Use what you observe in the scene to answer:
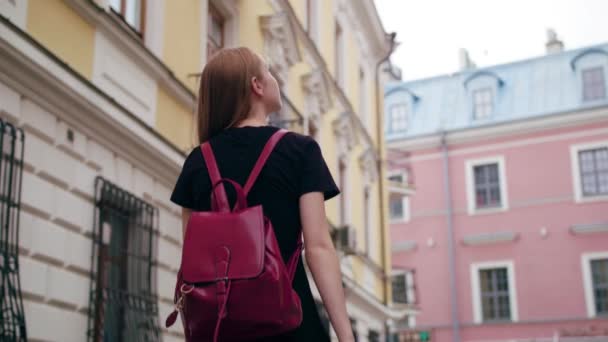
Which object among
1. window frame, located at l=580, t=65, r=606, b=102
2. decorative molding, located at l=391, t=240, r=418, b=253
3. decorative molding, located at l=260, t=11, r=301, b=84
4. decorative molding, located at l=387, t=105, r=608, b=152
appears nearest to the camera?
decorative molding, located at l=260, t=11, r=301, b=84

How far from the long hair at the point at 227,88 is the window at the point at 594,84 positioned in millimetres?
32742

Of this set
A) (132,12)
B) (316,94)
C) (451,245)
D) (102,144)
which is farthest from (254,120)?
(451,245)

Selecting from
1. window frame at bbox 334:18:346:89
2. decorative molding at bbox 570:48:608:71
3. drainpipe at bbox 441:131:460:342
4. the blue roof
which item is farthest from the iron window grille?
decorative molding at bbox 570:48:608:71

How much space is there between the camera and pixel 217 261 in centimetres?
280

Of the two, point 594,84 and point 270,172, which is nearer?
point 270,172

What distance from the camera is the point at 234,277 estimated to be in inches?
108

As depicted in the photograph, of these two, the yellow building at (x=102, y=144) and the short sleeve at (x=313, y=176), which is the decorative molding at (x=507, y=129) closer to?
the yellow building at (x=102, y=144)

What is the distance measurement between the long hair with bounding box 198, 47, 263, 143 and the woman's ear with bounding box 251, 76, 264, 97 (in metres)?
0.01

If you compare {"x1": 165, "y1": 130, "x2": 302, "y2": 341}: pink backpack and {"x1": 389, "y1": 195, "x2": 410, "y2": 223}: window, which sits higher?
{"x1": 389, "y1": 195, "x2": 410, "y2": 223}: window

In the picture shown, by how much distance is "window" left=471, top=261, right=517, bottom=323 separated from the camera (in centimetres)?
3284

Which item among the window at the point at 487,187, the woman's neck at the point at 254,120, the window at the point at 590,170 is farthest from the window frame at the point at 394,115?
the woman's neck at the point at 254,120

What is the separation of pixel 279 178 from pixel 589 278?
30.7 metres

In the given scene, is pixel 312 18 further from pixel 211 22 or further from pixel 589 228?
pixel 589 228

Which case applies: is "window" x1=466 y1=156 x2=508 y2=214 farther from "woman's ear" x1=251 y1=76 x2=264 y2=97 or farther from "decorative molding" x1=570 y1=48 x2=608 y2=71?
"woman's ear" x1=251 y1=76 x2=264 y2=97
